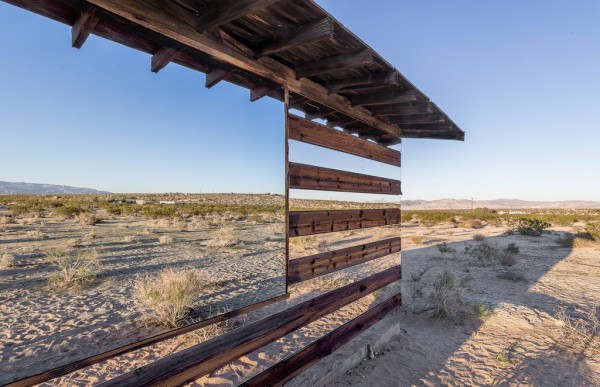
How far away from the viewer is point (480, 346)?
15.5ft

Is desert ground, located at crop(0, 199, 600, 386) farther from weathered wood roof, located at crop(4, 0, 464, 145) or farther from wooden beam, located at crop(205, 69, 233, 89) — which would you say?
wooden beam, located at crop(205, 69, 233, 89)

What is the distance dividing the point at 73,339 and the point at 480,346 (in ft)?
21.2

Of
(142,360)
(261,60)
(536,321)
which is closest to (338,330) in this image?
(142,360)

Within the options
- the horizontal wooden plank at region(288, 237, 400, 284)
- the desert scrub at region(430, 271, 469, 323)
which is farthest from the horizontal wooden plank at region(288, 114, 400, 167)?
the desert scrub at region(430, 271, 469, 323)

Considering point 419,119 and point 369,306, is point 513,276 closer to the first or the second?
point 369,306

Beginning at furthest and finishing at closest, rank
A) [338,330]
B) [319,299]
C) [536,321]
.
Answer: [536,321], [338,330], [319,299]

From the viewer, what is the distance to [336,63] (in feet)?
10.6

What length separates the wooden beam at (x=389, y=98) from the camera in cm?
409

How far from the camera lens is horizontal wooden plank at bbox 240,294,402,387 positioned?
282 centimetres

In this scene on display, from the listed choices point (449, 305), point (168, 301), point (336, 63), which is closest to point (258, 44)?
point (336, 63)

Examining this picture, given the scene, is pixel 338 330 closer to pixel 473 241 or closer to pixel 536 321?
pixel 536 321

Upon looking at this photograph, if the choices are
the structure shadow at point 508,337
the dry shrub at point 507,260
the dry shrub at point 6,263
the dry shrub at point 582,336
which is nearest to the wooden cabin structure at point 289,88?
the structure shadow at point 508,337

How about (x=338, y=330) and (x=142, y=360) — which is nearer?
(x=338, y=330)

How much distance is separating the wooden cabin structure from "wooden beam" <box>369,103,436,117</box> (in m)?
0.02
